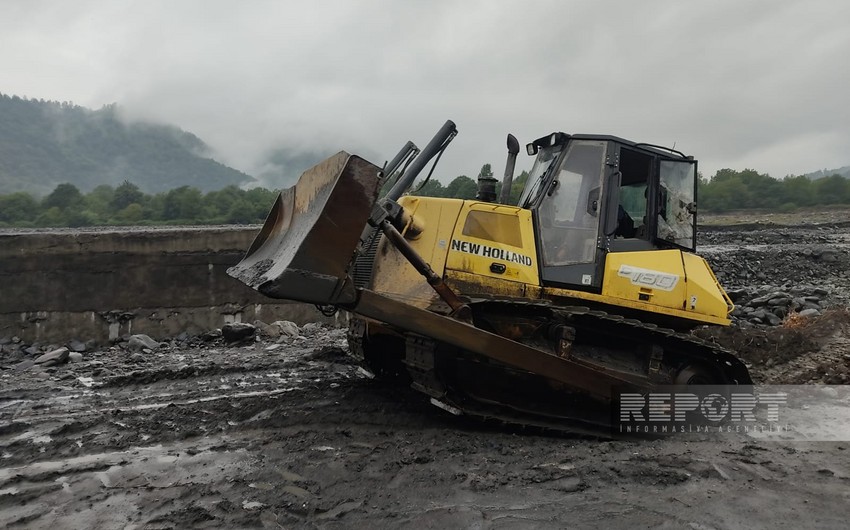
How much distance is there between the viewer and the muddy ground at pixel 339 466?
319 cm

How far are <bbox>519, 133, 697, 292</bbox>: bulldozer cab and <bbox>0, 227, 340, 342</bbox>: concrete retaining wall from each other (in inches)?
211

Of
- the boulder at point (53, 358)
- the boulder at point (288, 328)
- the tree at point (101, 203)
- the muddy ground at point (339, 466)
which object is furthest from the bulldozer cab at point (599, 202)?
the tree at point (101, 203)

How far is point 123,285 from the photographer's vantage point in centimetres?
870

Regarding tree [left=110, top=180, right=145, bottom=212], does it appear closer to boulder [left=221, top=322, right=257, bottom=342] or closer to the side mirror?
boulder [left=221, top=322, right=257, bottom=342]

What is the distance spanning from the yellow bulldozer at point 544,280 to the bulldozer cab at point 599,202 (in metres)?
0.01

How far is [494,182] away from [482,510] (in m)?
3.00

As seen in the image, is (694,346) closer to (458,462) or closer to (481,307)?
(481,307)

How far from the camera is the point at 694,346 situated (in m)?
5.11

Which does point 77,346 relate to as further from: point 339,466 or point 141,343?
point 339,466

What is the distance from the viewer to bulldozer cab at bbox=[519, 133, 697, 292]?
4930mm

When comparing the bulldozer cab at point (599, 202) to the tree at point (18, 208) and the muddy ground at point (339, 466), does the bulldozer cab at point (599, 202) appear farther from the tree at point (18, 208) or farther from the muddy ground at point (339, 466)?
the tree at point (18, 208)

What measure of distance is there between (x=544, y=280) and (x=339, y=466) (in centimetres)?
215

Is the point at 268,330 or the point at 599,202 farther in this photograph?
the point at 268,330

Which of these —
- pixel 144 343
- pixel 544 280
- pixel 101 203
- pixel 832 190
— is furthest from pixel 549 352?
pixel 832 190
